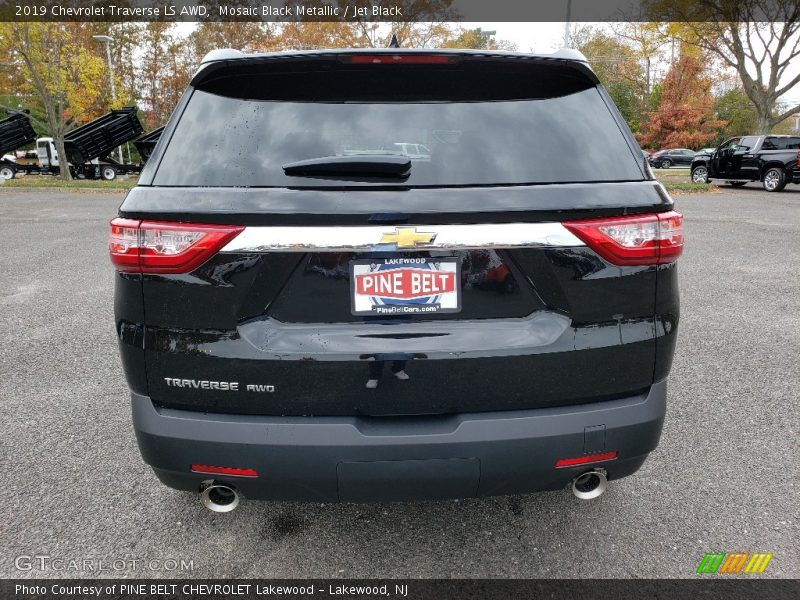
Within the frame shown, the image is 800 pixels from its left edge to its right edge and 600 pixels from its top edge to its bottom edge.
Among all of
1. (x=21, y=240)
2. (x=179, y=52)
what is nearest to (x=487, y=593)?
(x=21, y=240)

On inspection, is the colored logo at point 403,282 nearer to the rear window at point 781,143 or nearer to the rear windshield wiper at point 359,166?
the rear windshield wiper at point 359,166

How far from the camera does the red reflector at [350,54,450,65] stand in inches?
78.4

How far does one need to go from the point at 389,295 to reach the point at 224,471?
0.80 m

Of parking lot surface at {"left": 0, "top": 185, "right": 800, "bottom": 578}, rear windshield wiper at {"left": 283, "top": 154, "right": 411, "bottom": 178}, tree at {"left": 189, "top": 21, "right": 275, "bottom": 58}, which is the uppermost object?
tree at {"left": 189, "top": 21, "right": 275, "bottom": 58}

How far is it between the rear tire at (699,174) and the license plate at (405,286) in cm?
2568

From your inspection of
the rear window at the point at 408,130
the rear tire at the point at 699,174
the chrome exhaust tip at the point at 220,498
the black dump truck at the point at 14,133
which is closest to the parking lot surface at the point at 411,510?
the chrome exhaust tip at the point at 220,498

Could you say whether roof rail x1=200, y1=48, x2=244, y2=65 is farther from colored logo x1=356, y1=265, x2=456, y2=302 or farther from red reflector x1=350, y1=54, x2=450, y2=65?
colored logo x1=356, y1=265, x2=456, y2=302

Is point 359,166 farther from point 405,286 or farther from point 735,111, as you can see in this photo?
point 735,111

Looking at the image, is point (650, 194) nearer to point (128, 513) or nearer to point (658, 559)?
point (658, 559)

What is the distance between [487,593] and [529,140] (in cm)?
162

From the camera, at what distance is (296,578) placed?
2217mm

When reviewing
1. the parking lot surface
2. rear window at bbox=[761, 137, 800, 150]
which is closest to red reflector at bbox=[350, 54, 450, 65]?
the parking lot surface

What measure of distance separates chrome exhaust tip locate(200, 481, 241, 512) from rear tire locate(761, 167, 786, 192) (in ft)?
70.9

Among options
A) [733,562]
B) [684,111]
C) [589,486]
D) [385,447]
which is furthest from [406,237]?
[684,111]
